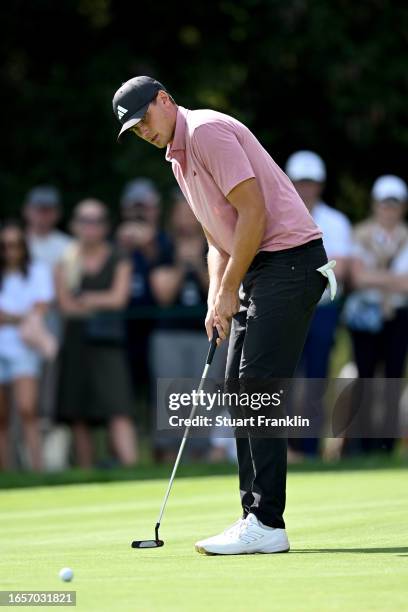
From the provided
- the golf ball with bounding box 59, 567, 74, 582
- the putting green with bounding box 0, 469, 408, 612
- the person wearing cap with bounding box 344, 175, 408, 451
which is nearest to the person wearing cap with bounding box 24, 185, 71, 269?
the person wearing cap with bounding box 344, 175, 408, 451

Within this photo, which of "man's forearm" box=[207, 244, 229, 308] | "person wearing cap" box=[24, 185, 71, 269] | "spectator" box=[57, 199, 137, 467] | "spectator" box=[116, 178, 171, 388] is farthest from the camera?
"person wearing cap" box=[24, 185, 71, 269]

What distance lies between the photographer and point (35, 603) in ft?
17.5

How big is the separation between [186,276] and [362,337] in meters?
1.44

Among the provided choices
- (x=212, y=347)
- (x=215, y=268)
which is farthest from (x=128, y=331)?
(x=212, y=347)

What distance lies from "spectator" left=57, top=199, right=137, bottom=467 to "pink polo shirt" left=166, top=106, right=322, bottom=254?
213 inches

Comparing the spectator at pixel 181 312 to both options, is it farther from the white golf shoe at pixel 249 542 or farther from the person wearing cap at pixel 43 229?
the white golf shoe at pixel 249 542

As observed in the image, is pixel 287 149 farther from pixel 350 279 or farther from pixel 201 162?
pixel 201 162

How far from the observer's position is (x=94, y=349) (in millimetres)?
12414

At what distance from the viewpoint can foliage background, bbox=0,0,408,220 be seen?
18453 mm

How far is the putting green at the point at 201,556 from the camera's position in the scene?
5.37m

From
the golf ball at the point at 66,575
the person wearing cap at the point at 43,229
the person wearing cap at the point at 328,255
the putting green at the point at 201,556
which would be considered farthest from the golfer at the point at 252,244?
the person wearing cap at the point at 43,229

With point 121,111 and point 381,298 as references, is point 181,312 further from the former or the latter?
point 121,111

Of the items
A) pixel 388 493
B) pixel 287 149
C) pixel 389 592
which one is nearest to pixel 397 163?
pixel 287 149

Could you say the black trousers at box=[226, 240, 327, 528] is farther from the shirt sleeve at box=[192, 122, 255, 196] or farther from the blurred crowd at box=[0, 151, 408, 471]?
the blurred crowd at box=[0, 151, 408, 471]
